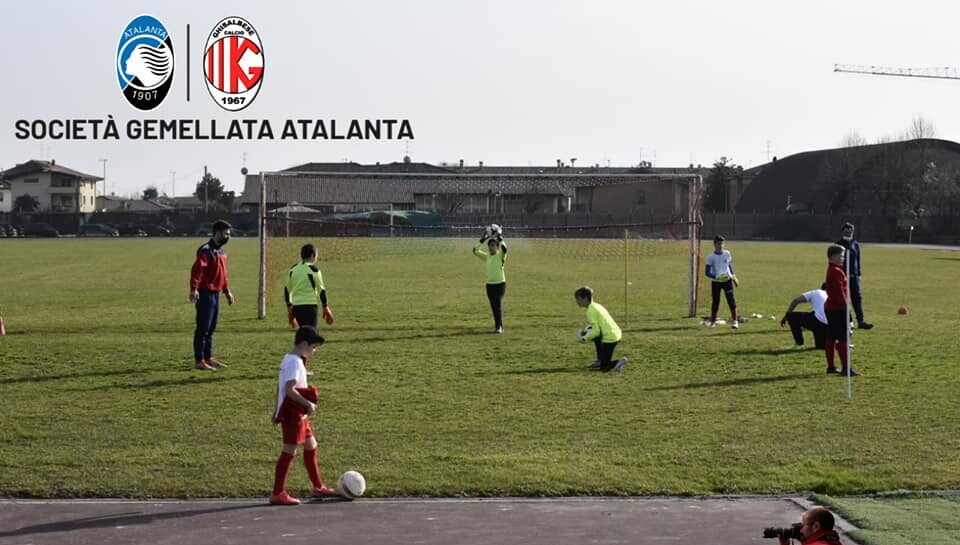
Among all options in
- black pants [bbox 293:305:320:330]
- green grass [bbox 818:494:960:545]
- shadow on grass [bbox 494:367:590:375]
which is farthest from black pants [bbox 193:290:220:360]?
green grass [bbox 818:494:960:545]

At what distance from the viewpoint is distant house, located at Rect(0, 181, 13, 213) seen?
133250mm

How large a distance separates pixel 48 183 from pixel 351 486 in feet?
436

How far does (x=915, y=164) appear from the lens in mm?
105000

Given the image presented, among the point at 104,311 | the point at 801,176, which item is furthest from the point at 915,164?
the point at 104,311

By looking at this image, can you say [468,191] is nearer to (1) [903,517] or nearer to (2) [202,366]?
(2) [202,366]

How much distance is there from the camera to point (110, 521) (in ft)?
29.6

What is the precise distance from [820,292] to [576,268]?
29.2 metres

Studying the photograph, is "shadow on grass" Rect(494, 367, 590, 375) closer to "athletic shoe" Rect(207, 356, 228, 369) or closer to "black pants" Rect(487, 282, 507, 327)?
"athletic shoe" Rect(207, 356, 228, 369)

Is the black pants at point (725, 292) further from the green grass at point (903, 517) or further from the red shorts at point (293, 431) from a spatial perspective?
the red shorts at point (293, 431)

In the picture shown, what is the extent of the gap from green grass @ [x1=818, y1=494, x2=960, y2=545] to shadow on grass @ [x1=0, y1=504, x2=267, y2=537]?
4.66 meters

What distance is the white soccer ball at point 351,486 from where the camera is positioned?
9.66 m

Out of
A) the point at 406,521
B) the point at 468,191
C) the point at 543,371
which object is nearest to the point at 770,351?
the point at 543,371

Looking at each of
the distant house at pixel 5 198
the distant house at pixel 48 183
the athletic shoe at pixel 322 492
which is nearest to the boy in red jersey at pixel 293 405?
the athletic shoe at pixel 322 492

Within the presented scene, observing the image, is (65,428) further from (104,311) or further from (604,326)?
(104,311)
